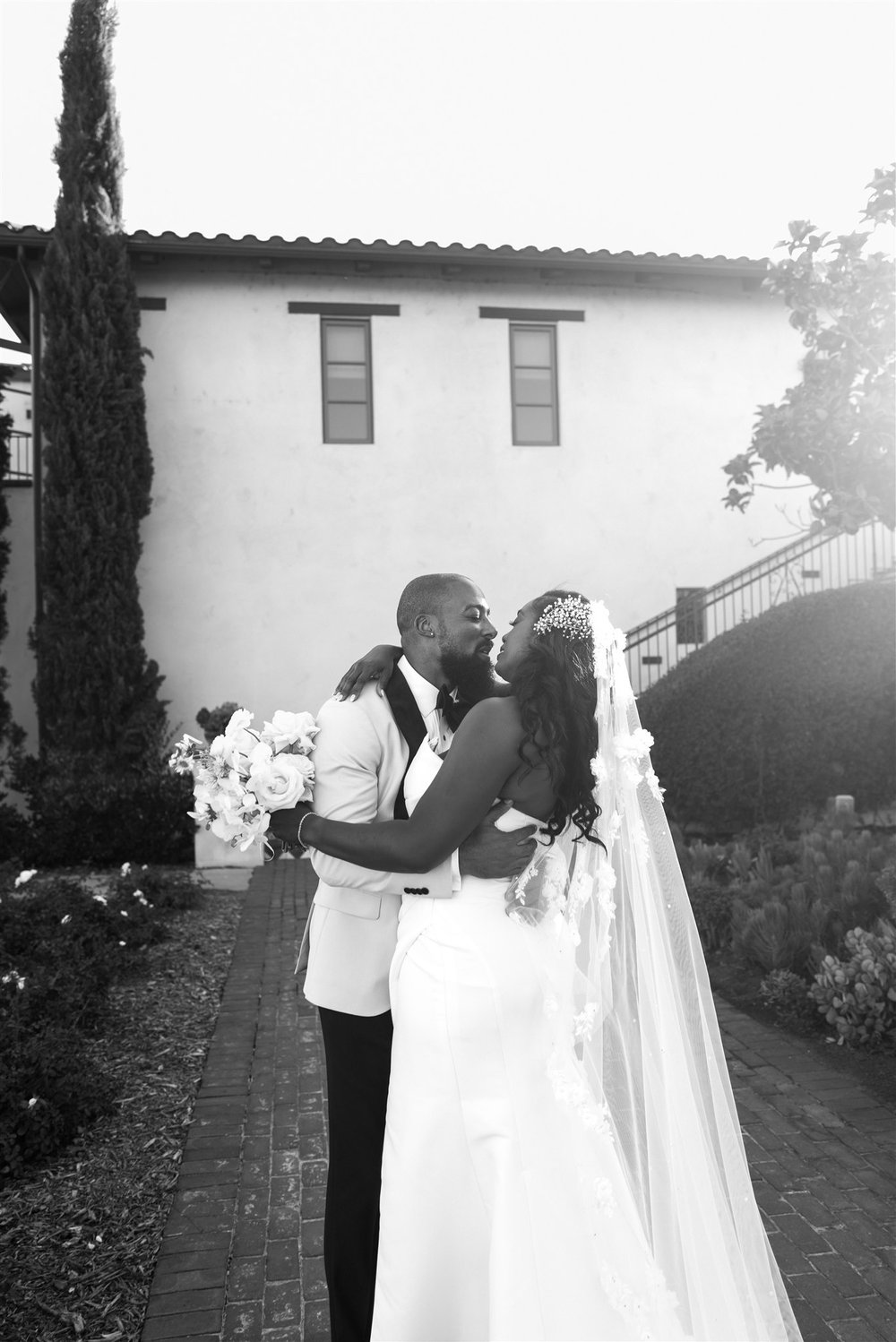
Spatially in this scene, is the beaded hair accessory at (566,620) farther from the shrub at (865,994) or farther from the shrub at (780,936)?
the shrub at (780,936)

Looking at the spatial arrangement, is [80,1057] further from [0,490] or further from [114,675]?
[0,490]

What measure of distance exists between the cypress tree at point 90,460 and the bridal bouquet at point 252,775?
935 cm

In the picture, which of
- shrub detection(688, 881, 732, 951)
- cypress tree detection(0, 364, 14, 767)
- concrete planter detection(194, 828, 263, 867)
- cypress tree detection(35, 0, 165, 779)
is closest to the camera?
shrub detection(688, 881, 732, 951)

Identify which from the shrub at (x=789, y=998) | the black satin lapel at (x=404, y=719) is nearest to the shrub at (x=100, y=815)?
the shrub at (x=789, y=998)

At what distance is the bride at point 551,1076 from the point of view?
7.77 ft

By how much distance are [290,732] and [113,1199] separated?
7.38 ft

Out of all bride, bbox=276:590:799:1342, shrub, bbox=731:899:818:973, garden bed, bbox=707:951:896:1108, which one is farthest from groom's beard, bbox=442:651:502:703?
shrub, bbox=731:899:818:973

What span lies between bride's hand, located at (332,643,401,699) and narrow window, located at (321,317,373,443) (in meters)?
10.9

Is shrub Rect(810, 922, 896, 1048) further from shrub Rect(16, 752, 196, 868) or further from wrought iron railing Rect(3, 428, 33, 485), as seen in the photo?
wrought iron railing Rect(3, 428, 33, 485)

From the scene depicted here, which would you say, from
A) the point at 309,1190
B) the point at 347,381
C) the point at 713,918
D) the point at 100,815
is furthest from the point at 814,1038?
the point at 347,381

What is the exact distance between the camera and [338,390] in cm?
1331

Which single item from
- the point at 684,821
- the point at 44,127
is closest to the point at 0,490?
the point at 44,127

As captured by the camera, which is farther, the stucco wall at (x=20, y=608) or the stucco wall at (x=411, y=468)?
the stucco wall at (x=411, y=468)

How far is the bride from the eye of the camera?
7.77 feet
